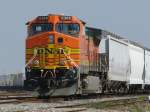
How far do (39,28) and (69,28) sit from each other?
147cm

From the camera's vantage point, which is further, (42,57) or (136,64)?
(136,64)

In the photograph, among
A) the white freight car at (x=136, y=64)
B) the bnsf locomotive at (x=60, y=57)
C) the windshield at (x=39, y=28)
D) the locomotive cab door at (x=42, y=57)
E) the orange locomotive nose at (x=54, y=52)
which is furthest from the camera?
the white freight car at (x=136, y=64)

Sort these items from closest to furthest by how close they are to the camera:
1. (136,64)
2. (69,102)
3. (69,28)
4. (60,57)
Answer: (69,102)
(60,57)
(69,28)
(136,64)

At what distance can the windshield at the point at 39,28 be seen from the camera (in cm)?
2619

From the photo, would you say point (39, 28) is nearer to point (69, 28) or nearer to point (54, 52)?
point (69, 28)

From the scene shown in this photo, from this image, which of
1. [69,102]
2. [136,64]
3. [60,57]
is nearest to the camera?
[69,102]

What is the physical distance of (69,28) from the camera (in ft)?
86.6

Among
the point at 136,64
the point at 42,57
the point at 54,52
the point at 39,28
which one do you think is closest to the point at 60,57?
the point at 54,52

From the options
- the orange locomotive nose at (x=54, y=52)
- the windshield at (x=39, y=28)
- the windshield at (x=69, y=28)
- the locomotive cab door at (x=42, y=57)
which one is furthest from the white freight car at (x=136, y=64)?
the locomotive cab door at (x=42, y=57)

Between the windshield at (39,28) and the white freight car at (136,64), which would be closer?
the windshield at (39,28)

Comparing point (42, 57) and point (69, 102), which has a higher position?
point (42, 57)

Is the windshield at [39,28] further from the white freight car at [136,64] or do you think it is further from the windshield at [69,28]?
the white freight car at [136,64]

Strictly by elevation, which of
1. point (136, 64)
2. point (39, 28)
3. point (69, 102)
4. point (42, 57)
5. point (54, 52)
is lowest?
point (69, 102)

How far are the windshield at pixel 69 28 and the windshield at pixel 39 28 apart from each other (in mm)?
439
